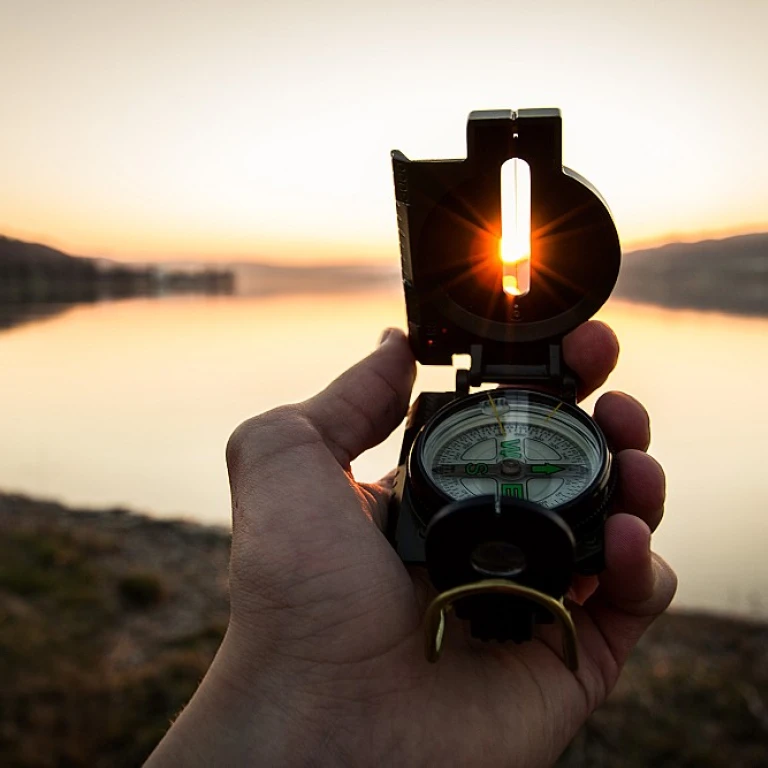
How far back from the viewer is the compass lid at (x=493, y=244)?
73.4 inches

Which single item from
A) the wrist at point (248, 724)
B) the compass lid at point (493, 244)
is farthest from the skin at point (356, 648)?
the compass lid at point (493, 244)

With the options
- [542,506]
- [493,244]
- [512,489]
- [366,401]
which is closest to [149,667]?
[366,401]

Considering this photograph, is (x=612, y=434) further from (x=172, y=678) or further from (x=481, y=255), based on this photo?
(x=172, y=678)

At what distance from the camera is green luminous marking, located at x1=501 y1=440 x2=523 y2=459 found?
5.98 ft

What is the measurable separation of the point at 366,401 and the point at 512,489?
1.76ft

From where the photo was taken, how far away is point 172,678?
4012 millimetres

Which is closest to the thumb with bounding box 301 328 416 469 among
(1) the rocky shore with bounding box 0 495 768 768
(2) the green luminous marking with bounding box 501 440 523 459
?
(2) the green luminous marking with bounding box 501 440 523 459

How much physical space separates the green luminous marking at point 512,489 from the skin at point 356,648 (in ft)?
0.72

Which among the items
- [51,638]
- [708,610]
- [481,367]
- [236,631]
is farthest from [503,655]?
[708,610]

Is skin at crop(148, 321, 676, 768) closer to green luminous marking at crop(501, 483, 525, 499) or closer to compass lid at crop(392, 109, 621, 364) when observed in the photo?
green luminous marking at crop(501, 483, 525, 499)

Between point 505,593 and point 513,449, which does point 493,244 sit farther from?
point 505,593

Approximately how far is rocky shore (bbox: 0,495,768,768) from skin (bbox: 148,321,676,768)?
6.39 feet

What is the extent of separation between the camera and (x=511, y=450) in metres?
1.84

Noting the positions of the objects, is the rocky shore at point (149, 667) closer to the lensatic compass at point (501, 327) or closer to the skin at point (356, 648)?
the skin at point (356, 648)
